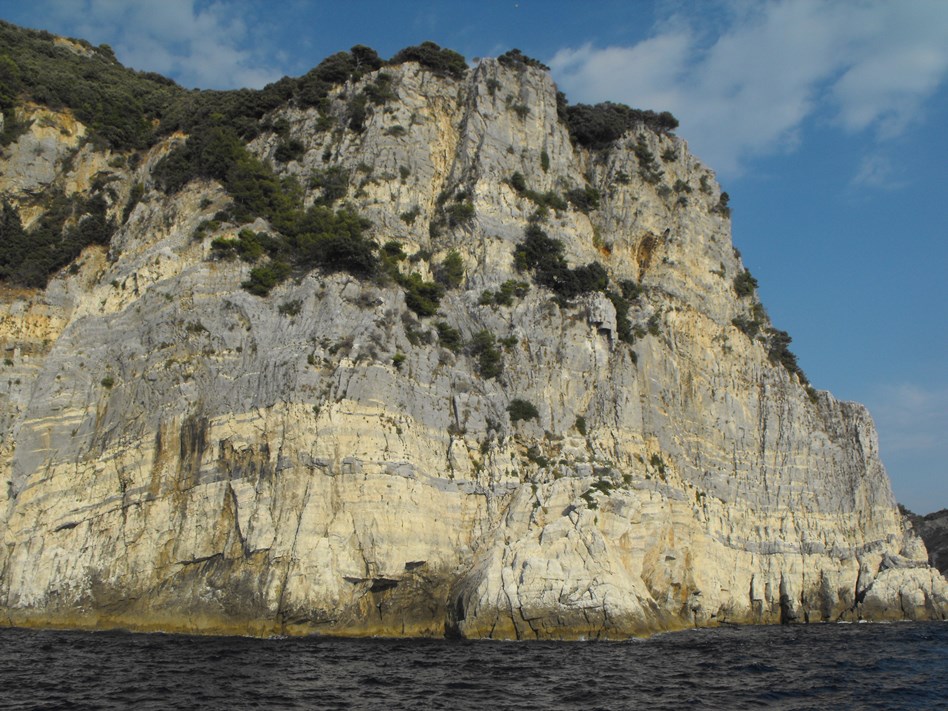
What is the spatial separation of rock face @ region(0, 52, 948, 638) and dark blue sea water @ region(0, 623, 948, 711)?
96.8 inches

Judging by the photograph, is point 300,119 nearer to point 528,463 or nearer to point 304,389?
point 304,389

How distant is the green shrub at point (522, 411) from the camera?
107ft

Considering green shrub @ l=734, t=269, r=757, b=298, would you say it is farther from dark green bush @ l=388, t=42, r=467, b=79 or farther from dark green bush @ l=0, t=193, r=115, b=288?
dark green bush @ l=0, t=193, r=115, b=288

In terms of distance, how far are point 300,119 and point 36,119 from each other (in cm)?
1290

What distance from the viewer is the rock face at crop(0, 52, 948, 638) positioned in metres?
27.1

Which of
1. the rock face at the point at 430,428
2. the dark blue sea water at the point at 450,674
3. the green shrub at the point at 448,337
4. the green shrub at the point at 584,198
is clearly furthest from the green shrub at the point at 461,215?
the dark blue sea water at the point at 450,674

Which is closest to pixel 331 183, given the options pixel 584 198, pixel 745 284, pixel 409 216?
pixel 409 216

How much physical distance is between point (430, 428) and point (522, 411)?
4.25 meters

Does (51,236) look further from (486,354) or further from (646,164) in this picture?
(646,164)

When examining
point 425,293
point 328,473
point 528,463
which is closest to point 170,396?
point 328,473

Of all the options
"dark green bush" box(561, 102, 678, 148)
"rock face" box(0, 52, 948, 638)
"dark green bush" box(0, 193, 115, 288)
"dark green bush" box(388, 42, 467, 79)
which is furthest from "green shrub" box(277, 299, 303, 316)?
"dark green bush" box(561, 102, 678, 148)

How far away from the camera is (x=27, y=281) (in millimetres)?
36000

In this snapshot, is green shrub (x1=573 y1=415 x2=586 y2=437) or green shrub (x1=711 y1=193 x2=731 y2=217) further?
green shrub (x1=711 y1=193 x2=731 y2=217)

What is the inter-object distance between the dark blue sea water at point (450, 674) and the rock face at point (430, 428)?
2.46m
